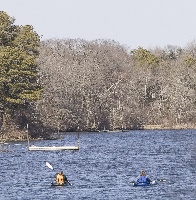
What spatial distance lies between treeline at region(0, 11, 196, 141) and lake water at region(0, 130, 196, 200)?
315 inches

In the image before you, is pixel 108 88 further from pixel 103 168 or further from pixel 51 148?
pixel 103 168

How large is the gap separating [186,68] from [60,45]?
31.8m

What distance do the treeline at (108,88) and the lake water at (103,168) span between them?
16322 mm

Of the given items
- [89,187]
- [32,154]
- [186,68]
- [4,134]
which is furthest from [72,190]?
[186,68]

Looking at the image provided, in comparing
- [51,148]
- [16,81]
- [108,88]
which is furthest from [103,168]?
[108,88]

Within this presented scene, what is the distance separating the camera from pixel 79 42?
191m

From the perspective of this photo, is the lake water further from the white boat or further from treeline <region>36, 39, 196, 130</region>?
treeline <region>36, 39, 196, 130</region>

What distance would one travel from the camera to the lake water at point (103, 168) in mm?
59125

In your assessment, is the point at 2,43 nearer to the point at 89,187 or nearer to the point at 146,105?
the point at 146,105

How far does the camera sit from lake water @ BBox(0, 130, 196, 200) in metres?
Answer: 59.1

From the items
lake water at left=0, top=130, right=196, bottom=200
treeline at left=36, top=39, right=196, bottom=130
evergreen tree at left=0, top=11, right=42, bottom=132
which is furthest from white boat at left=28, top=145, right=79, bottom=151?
treeline at left=36, top=39, right=196, bottom=130

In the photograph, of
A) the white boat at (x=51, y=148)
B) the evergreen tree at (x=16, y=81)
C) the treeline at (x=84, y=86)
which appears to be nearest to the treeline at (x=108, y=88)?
the treeline at (x=84, y=86)

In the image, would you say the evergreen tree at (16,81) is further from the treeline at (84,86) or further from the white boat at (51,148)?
the white boat at (51,148)

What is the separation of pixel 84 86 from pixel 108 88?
10.3 metres
